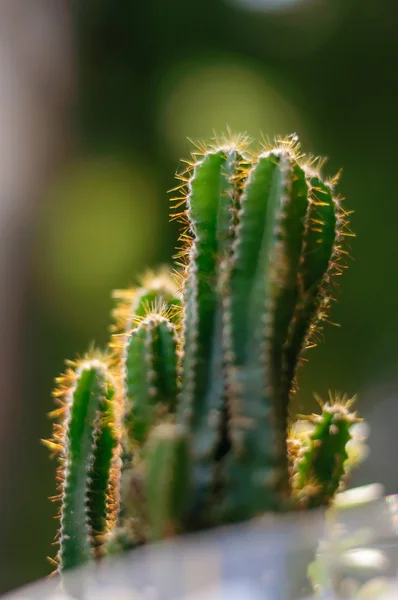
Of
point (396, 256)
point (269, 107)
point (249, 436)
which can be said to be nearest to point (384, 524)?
point (249, 436)

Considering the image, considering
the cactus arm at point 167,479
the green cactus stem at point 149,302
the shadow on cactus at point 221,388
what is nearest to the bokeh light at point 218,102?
the green cactus stem at point 149,302

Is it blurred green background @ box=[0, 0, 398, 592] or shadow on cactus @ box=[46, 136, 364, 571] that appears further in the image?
blurred green background @ box=[0, 0, 398, 592]

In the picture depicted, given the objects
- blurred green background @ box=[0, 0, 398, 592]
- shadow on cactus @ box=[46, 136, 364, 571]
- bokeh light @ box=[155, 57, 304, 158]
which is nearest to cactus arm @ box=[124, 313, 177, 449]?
shadow on cactus @ box=[46, 136, 364, 571]

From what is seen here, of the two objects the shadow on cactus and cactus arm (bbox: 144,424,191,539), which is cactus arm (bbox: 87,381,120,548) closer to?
the shadow on cactus

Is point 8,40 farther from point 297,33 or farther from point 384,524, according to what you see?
point 384,524

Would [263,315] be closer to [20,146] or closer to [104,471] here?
[104,471]

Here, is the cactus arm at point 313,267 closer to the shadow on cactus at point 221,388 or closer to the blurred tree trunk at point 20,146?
the shadow on cactus at point 221,388
